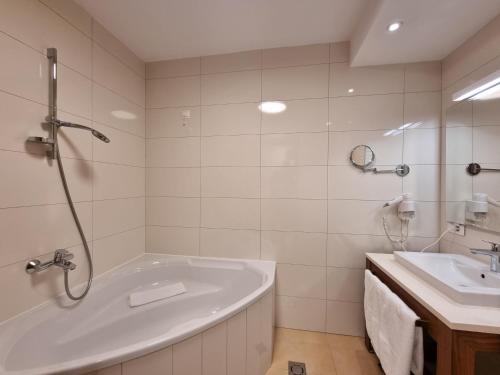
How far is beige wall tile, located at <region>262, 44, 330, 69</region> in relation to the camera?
1.74 meters

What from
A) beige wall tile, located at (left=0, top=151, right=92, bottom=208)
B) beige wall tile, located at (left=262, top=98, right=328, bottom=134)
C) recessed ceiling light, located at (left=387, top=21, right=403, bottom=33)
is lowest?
beige wall tile, located at (left=0, top=151, right=92, bottom=208)

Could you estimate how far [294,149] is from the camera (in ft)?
5.90

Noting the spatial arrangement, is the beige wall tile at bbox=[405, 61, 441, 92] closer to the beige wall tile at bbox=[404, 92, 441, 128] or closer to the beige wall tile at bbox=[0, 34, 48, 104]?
the beige wall tile at bbox=[404, 92, 441, 128]

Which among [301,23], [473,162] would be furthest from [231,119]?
[473,162]

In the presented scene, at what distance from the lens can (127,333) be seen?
1466 mm

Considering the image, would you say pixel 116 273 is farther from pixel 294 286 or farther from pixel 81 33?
pixel 81 33

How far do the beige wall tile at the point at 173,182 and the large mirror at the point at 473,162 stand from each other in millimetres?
1951

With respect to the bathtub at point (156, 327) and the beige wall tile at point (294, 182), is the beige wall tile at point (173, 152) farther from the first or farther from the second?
the bathtub at point (156, 327)

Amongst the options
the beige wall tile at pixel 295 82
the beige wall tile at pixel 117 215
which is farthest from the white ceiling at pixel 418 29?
the beige wall tile at pixel 117 215

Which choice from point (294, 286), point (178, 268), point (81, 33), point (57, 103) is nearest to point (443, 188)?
point (294, 286)

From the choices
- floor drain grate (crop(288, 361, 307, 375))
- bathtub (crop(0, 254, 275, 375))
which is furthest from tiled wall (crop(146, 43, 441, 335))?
floor drain grate (crop(288, 361, 307, 375))

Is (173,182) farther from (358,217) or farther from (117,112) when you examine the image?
(358,217)

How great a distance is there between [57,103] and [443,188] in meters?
2.65

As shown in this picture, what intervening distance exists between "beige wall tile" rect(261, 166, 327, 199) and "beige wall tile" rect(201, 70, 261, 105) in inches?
25.6
